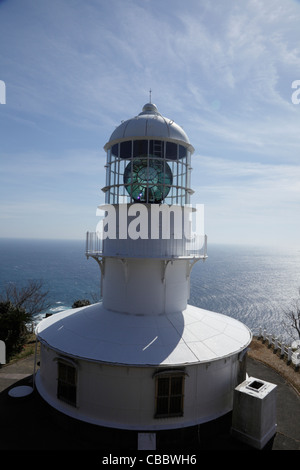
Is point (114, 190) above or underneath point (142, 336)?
above

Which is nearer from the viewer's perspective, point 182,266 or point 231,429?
point 231,429

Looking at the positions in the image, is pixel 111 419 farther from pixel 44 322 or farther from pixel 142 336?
pixel 44 322

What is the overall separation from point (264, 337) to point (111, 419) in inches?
532

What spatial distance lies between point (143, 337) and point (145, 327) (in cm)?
56

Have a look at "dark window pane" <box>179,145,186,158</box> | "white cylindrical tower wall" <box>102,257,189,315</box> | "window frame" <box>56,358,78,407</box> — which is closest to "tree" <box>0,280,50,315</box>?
"window frame" <box>56,358,78,407</box>

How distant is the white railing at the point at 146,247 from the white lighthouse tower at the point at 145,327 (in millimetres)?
42

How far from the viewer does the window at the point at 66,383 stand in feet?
34.0

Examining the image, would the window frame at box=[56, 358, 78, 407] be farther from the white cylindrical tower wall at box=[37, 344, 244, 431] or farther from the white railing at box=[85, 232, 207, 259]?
the white railing at box=[85, 232, 207, 259]

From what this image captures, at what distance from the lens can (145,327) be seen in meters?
10.9

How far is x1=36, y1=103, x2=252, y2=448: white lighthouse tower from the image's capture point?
31.5ft

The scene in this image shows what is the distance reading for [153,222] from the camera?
1173cm

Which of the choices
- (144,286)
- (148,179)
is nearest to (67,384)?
(144,286)
